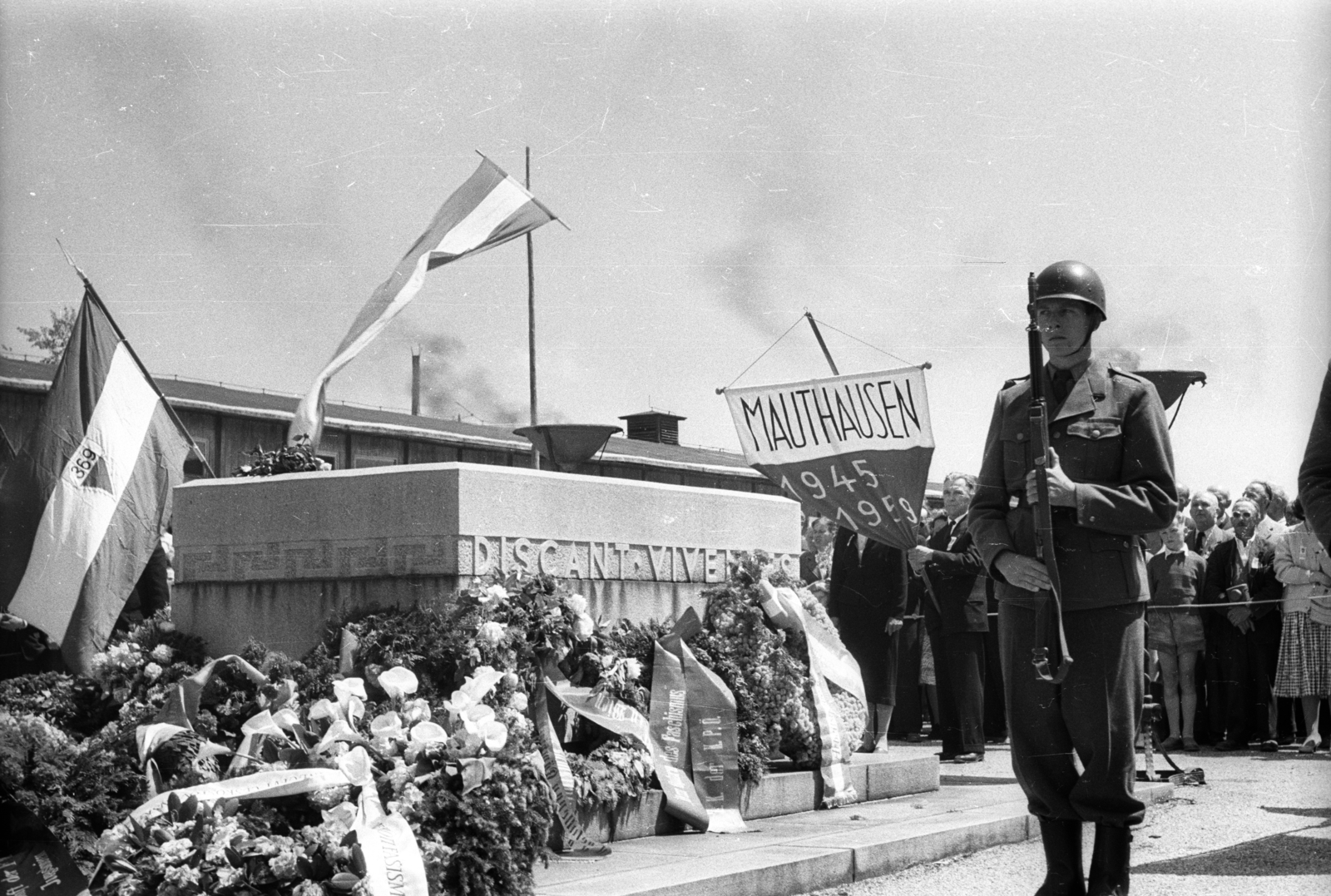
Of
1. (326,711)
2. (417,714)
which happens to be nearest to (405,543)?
(326,711)

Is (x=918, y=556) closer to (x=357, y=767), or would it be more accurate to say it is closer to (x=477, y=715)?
(x=477, y=715)

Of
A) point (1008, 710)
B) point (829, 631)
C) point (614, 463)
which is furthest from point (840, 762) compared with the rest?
point (614, 463)

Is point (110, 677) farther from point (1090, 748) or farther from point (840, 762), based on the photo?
point (1090, 748)

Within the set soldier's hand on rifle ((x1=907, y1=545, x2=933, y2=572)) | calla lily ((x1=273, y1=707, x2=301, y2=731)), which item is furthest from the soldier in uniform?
soldier's hand on rifle ((x1=907, y1=545, x2=933, y2=572))

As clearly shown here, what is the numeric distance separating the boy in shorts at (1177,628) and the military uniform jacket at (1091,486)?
735 centimetres

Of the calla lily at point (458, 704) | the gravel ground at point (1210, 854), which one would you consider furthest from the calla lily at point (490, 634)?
the gravel ground at point (1210, 854)

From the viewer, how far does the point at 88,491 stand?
8234mm

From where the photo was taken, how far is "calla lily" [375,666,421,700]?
560cm

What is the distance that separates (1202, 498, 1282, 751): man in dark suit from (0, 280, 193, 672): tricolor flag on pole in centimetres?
795

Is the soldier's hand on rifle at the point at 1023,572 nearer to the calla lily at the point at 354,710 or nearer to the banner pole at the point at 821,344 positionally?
the calla lily at the point at 354,710

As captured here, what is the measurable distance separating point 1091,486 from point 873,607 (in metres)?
5.78

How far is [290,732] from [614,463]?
679 inches

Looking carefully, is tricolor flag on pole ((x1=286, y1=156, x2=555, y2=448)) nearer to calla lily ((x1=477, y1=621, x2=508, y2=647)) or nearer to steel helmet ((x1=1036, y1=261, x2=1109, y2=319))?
calla lily ((x1=477, y1=621, x2=508, y2=647))

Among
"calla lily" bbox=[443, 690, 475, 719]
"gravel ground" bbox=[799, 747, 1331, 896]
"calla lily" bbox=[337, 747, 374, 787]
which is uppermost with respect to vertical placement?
"calla lily" bbox=[443, 690, 475, 719]
